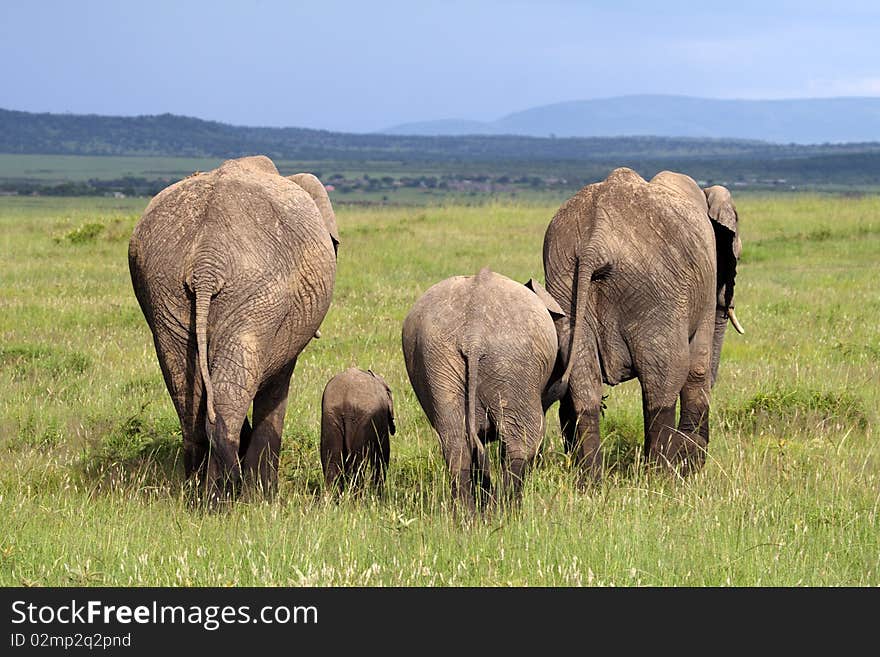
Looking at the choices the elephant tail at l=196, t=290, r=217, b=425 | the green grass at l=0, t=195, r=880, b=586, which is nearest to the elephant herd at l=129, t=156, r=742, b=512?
the elephant tail at l=196, t=290, r=217, b=425

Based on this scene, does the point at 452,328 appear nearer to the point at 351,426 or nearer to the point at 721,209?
the point at 351,426

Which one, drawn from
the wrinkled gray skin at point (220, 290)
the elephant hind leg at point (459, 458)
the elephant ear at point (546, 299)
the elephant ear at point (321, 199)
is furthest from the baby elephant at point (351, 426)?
the elephant ear at point (546, 299)

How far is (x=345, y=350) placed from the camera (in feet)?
41.7

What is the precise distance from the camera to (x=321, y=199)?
24.4ft

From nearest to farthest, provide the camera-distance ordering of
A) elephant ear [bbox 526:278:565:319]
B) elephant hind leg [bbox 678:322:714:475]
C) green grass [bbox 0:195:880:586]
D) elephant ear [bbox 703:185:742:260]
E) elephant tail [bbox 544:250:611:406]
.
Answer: green grass [bbox 0:195:880:586], elephant ear [bbox 526:278:565:319], elephant tail [bbox 544:250:611:406], elephant hind leg [bbox 678:322:714:475], elephant ear [bbox 703:185:742:260]

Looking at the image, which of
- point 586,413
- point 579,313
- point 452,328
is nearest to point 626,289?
point 579,313

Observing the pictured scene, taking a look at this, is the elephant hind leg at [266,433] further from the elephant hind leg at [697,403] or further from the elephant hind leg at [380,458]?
the elephant hind leg at [697,403]

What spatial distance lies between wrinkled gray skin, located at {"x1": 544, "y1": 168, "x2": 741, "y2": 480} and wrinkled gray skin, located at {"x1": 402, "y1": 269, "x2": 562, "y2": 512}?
695 millimetres

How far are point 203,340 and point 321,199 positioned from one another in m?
1.45

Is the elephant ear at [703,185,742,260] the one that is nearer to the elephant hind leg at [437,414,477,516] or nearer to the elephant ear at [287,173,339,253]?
the elephant ear at [287,173,339,253]

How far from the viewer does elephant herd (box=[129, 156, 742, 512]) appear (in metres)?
6.35

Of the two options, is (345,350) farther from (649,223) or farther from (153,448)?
(649,223)

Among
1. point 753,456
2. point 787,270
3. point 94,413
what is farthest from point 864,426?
point 787,270

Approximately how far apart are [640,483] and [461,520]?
64.8 inches
